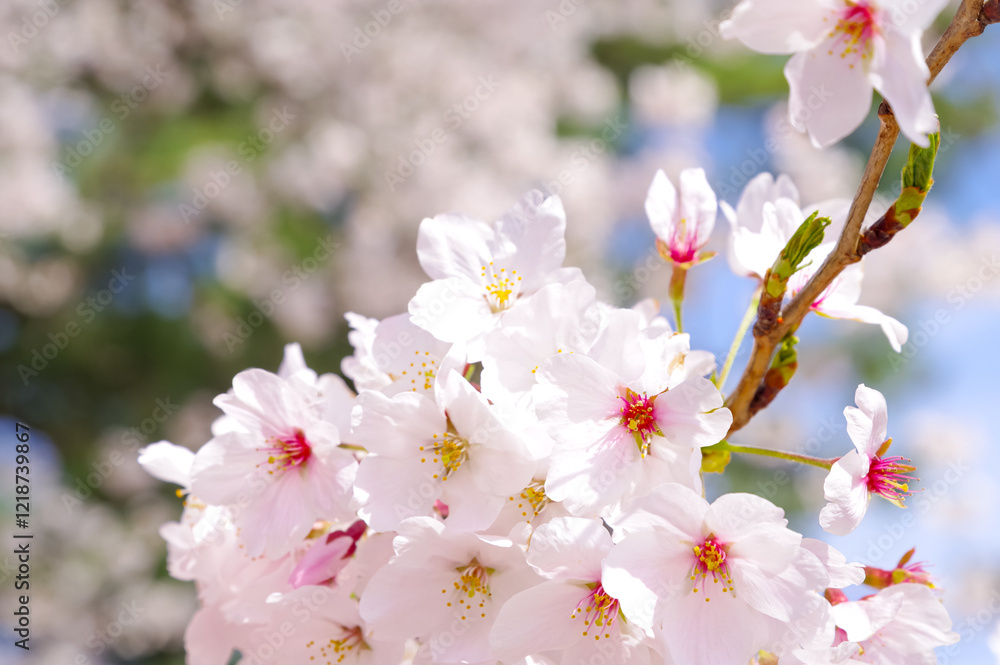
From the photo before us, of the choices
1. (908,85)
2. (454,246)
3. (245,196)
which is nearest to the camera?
(908,85)

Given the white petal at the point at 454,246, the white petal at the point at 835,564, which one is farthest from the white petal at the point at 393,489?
the white petal at the point at 835,564

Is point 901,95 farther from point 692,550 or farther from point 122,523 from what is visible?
point 122,523

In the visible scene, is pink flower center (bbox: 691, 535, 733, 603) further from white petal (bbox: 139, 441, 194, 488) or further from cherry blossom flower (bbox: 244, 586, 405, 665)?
white petal (bbox: 139, 441, 194, 488)

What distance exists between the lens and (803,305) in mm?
643

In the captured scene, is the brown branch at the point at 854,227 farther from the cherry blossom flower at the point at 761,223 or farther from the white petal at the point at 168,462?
the white petal at the point at 168,462

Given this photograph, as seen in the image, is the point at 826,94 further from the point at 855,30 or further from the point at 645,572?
the point at 645,572

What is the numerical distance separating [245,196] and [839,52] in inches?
138

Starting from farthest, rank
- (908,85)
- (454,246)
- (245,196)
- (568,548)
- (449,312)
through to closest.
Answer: (245,196), (454,246), (449,312), (568,548), (908,85)

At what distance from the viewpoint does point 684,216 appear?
2.69ft

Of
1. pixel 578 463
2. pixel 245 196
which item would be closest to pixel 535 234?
pixel 578 463

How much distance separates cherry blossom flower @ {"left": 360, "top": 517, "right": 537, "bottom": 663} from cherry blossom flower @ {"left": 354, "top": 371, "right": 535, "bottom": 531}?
3 cm

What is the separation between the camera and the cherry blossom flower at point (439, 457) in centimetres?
60

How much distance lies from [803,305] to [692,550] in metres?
0.24

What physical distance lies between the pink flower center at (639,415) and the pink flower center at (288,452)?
331 mm
